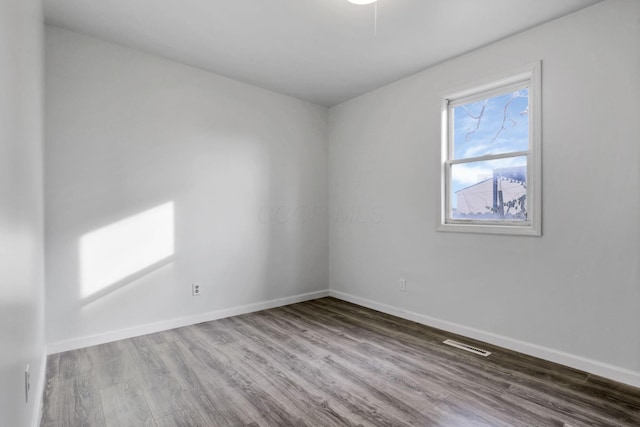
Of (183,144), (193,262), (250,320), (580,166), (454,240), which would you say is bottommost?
(250,320)

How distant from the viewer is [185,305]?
11.3 feet

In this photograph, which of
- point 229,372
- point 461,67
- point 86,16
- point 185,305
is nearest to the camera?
point 229,372

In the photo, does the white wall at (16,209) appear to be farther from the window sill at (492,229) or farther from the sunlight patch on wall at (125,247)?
the window sill at (492,229)

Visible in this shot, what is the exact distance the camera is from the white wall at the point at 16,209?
1.06 meters

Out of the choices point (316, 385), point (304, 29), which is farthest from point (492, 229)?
point (304, 29)

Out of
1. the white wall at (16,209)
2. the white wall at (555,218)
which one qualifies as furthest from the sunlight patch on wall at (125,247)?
the white wall at (555,218)

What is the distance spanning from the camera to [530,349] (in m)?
2.73

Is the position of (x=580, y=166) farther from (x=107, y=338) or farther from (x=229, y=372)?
(x=107, y=338)

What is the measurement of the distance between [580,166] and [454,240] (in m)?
1.17

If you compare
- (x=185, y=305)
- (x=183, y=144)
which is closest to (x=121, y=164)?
(x=183, y=144)

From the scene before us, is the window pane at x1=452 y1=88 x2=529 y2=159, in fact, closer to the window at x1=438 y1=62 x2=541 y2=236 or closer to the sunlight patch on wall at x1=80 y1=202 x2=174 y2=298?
the window at x1=438 y1=62 x2=541 y2=236

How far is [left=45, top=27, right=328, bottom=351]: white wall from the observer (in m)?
2.78

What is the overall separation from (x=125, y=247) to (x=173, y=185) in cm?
73

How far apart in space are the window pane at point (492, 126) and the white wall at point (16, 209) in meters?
3.30
